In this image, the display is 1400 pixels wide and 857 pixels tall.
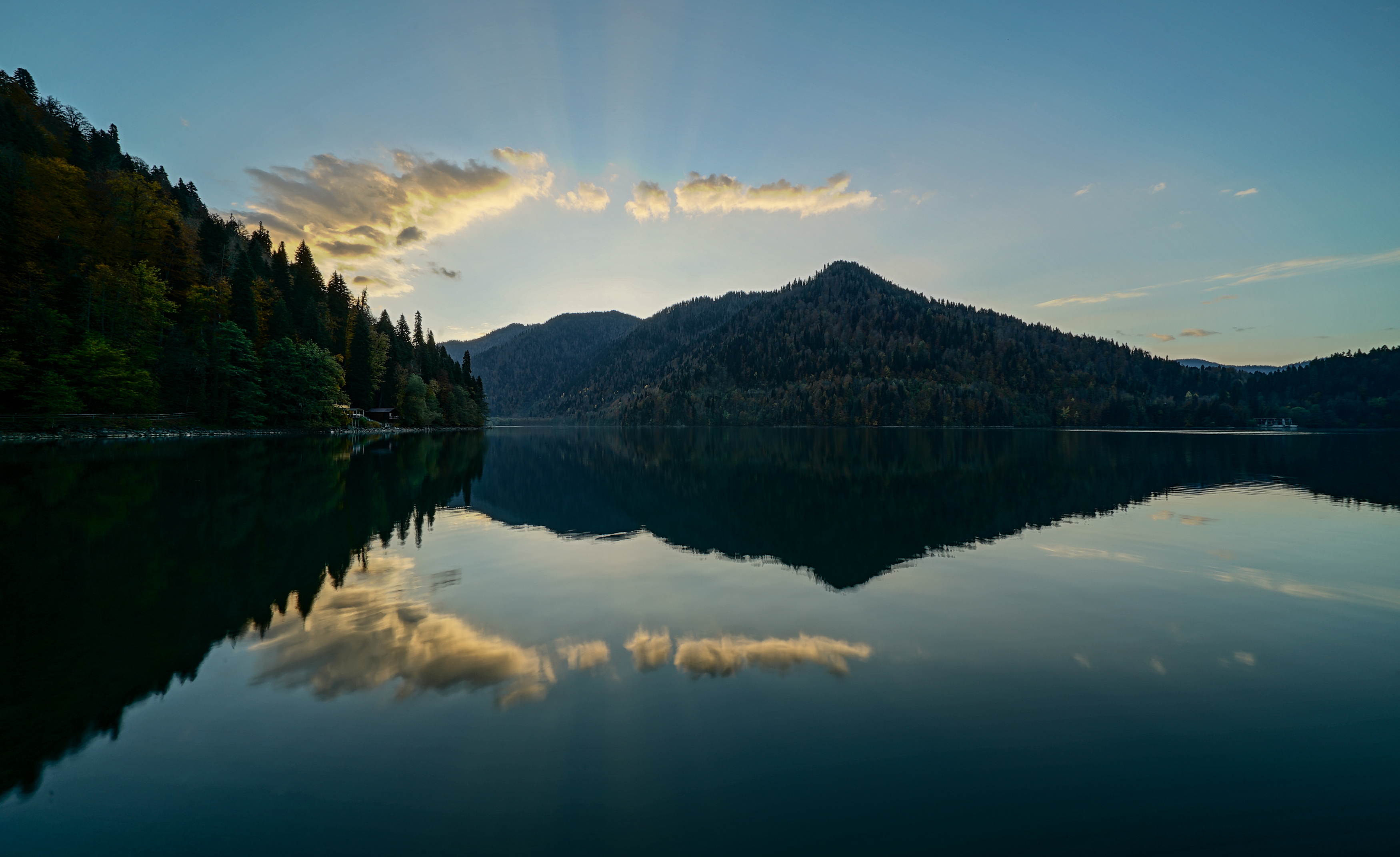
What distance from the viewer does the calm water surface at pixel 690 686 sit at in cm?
598

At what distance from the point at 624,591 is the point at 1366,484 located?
50271 mm

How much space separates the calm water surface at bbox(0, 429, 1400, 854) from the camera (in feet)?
19.6

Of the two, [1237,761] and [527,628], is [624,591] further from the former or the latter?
[1237,761]

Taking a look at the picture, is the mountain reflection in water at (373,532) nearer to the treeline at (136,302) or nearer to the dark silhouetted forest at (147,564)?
the dark silhouetted forest at (147,564)

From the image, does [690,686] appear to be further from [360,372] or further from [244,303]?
[360,372]

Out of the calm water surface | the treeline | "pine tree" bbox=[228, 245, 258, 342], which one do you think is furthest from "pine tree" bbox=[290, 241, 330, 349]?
the calm water surface

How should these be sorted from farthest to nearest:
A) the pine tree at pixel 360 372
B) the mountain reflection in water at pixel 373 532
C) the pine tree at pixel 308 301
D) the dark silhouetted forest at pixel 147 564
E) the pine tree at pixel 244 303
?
1. the pine tree at pixel 360 372
2. the pine tree at pixel 308 301
3. the pine tree at pixel 244 303
4. the mountain reflection in water at pixel 373 532
5. the dark silhouetted forest at pixel 147 564

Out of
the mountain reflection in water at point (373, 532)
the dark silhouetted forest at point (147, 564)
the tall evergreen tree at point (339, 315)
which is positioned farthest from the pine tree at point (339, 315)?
the dark silhouetted forest at point (147, 564)

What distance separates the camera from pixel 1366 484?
37031 mm

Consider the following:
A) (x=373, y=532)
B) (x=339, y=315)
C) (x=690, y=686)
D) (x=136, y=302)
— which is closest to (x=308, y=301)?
(x=339, y=315)

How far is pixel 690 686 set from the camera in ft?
30.5

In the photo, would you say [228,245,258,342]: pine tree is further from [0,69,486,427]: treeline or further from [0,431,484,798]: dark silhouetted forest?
[0,431,484,798]: dark silhouetted forest

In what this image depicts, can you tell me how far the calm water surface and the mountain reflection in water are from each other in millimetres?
136

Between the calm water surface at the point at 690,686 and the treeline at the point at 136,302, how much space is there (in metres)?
56.7
